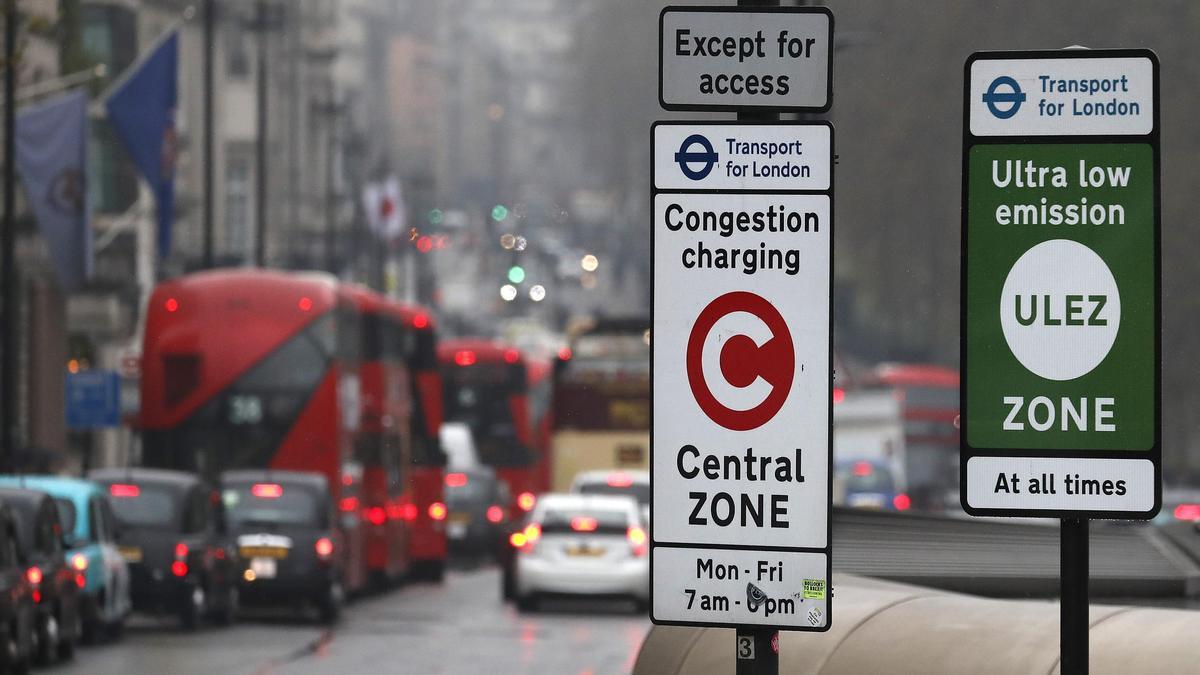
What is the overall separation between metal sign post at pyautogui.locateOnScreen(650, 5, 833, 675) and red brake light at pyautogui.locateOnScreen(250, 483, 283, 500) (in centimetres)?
2426

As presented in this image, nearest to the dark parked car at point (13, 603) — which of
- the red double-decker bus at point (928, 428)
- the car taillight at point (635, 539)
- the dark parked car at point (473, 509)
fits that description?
the car taillight at point (635, 539)

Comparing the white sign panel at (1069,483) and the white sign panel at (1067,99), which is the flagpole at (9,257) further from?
the white sign panel at (1069,483)

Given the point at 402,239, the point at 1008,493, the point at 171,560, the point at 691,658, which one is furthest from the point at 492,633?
the point at 402,239

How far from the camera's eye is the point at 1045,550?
49.3 ft

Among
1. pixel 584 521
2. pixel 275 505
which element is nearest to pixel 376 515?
pixel 584 521

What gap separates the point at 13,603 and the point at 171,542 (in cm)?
709

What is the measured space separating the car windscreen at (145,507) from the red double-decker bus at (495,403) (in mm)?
24011

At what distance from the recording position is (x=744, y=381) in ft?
19.4

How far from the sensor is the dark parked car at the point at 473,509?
154 ft

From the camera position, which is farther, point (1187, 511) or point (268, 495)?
point (1187, 511)

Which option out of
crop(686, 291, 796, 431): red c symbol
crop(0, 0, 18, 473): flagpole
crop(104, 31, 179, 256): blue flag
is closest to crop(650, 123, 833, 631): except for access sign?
crop(686, 291, 796, 431): red c symbol

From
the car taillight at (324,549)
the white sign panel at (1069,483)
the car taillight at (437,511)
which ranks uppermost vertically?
the white sign panel at (1069,483)

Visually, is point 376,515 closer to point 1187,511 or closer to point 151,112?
point 151,112

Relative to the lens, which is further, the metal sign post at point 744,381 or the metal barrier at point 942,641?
the metal barrier at point 942,641
